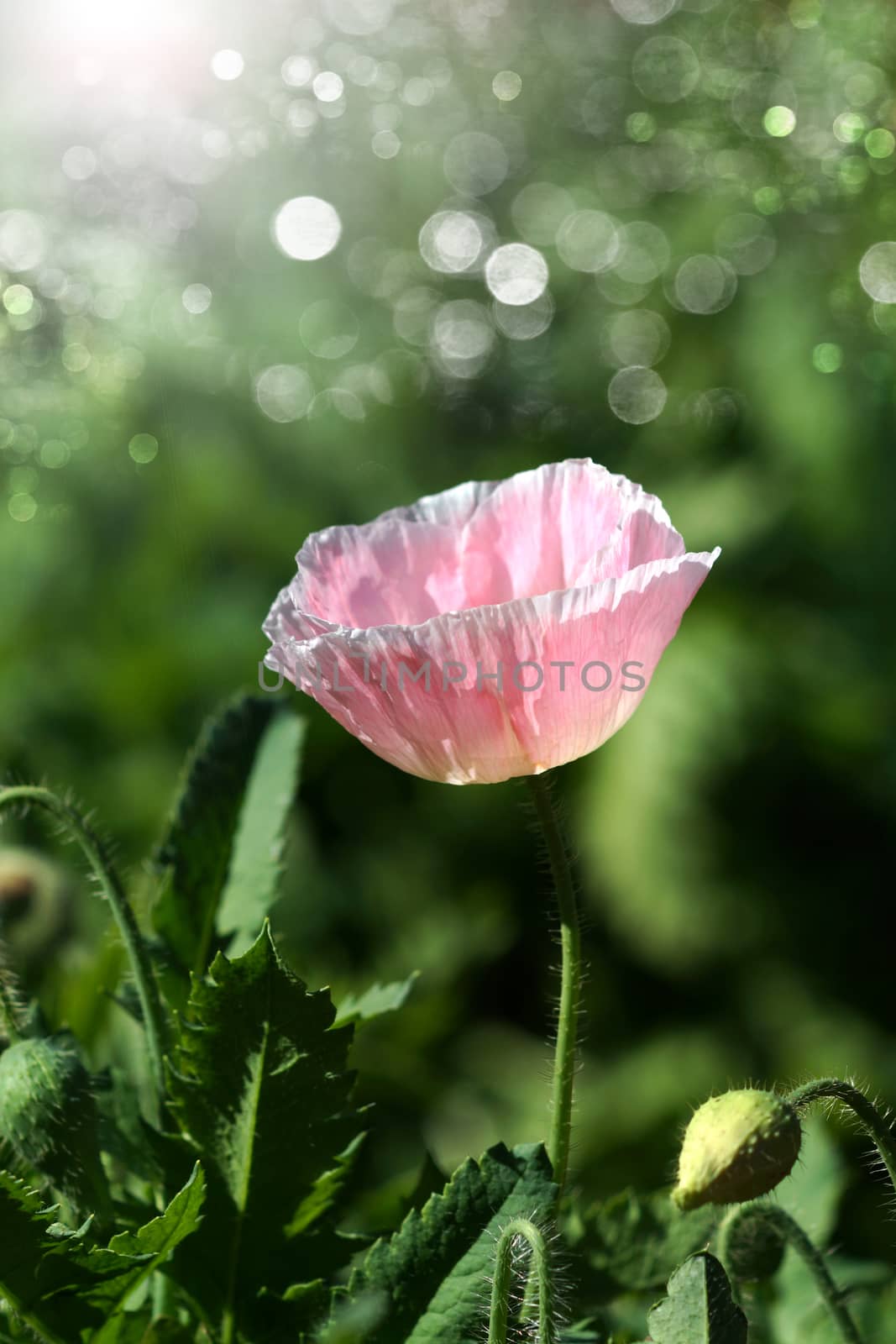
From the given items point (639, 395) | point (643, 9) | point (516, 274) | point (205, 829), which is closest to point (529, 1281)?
point (205, 829)

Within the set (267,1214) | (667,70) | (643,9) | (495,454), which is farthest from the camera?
(495,454)

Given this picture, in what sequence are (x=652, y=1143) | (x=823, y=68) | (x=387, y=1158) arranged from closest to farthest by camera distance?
(x=823, y=68) → (x=387, y=1158) → (x=652, y=1143)

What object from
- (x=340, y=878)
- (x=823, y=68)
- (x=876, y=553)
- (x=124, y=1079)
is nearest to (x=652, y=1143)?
(x=340, y=878)

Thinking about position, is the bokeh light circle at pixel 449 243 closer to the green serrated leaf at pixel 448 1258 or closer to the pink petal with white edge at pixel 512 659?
the pink petal with white edge at pixel 512 659

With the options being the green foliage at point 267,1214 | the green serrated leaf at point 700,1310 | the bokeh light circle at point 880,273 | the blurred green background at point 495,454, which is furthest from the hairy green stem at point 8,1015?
the bokeh light circle at point 880,273

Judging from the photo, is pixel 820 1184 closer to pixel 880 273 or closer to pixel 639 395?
pixel 880 273

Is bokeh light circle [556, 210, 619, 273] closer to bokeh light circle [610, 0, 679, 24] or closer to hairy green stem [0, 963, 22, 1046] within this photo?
bokeh light circle [610, 0, 679, 24]

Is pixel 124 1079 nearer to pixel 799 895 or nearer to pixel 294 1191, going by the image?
pixel 294 1191
